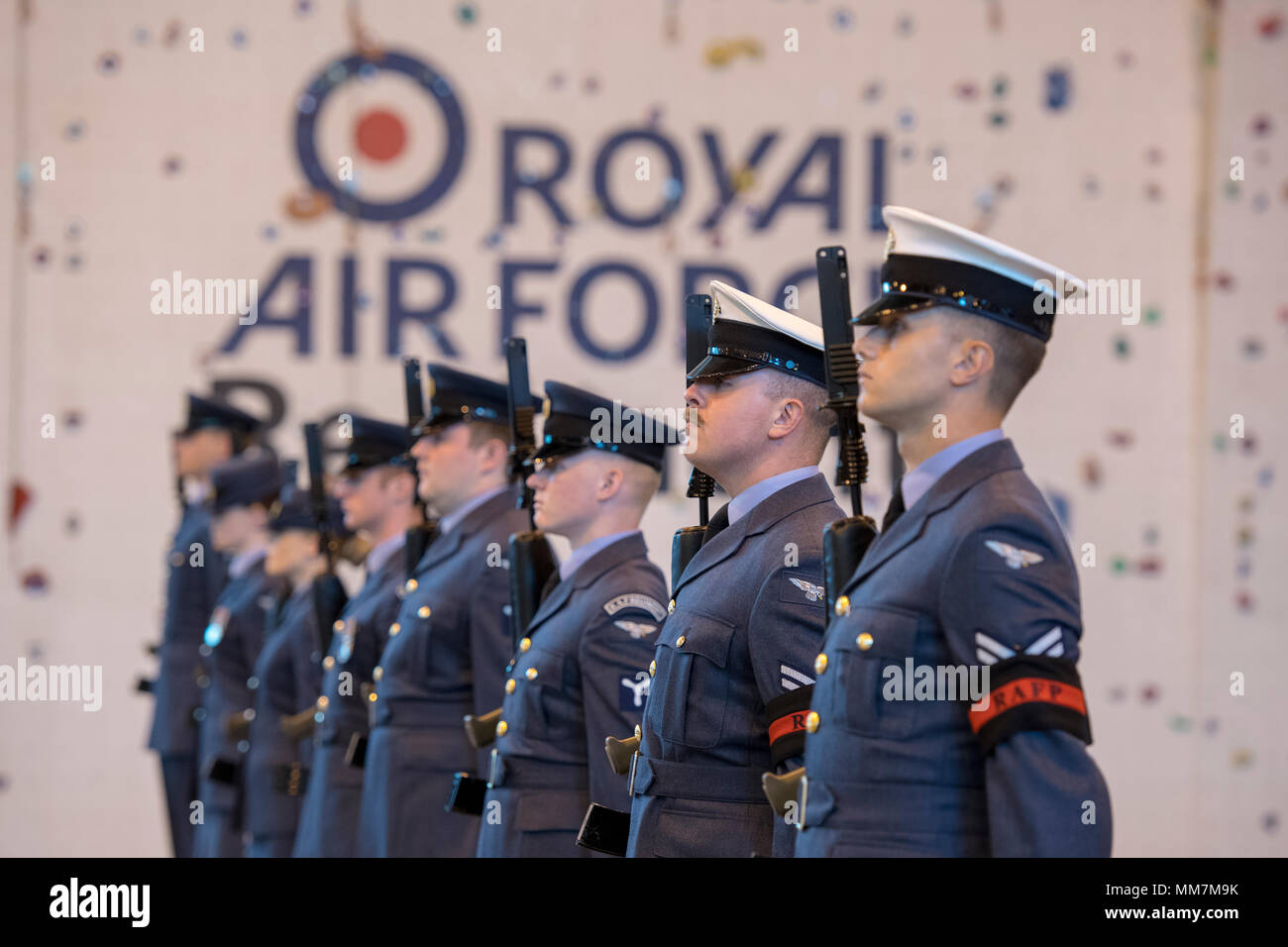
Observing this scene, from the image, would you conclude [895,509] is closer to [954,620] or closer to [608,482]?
[954,620]

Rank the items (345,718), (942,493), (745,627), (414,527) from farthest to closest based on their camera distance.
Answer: (345,718), (414,527), (745,627), (942,493)

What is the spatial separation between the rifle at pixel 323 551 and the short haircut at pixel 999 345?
315cm

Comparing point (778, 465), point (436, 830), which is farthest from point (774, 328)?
point (436, 830)

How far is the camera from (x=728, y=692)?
8.16 ft

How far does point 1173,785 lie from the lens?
6777 mm

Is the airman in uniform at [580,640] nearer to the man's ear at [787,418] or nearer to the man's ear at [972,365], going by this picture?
the man's ear at [787,418]

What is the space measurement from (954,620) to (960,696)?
0.09 meters

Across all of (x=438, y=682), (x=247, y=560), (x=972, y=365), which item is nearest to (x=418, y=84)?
(x=247, y=560)

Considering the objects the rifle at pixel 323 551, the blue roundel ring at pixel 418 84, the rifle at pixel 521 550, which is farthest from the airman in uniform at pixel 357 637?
the blue roundel ring at pixel 418 84

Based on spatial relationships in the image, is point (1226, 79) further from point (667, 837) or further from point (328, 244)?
point (667, 837)

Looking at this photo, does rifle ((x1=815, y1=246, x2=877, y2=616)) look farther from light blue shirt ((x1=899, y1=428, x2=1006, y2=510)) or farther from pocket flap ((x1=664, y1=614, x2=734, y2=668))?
pocket flap ((x1=664, y1=614, x2=734, y2=668))

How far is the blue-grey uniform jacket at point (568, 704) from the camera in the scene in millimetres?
3062

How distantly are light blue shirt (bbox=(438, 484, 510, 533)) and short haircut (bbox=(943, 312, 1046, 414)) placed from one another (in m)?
2.14
